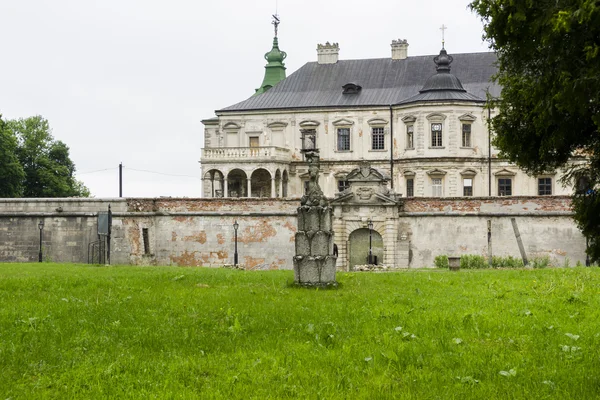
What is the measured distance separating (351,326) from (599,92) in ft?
18.8

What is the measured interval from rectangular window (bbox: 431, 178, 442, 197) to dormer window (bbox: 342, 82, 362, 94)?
8.34 metres

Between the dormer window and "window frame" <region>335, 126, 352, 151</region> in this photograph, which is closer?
"window frame" <region>335, 126, 352, 151</region>

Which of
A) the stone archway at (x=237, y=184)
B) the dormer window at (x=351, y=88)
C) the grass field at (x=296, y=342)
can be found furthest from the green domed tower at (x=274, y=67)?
the grass field at (x=296, y=342)

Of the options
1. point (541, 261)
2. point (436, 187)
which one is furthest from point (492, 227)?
point (436, 187)

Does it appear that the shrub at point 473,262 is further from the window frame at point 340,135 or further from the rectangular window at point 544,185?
the window frame at point 340,135

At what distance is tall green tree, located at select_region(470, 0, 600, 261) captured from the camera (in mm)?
7035

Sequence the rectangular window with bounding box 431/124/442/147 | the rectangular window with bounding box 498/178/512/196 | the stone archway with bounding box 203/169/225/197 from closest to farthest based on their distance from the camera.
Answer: the rectangular window with bounding box 498/178/512/196 → the rectangular window with bounding box 431/124/442/147 → the stone archway with bounding box 203/169/225/197

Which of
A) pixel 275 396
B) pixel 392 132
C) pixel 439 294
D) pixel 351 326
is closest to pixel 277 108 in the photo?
pixel 392 132

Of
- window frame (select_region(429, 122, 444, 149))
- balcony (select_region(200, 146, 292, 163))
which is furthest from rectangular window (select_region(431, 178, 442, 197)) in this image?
balcony (select_region(200, 146, 292, 163))

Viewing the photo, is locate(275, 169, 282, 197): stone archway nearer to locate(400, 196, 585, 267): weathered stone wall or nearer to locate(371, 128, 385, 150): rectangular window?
locate(371, 128, 385, 150): rectangular window

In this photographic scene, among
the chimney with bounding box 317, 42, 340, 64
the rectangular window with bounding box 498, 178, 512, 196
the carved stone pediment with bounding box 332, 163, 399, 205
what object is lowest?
the carved stone pediment with bounding box 332, 163, 399, 205

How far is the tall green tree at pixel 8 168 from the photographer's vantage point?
5422 centimetres

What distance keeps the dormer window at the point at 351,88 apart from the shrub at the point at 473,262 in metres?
23.1

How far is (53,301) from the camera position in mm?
13203
